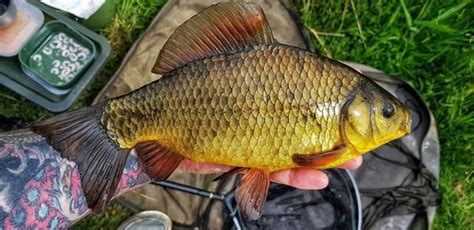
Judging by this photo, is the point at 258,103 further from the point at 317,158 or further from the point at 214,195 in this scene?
the point at 214,195

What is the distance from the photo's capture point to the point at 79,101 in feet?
8.96

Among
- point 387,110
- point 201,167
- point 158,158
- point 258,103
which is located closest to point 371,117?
point 387,110

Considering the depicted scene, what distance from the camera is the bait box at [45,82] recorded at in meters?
2.55

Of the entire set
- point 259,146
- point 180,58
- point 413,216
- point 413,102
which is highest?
point 180,58

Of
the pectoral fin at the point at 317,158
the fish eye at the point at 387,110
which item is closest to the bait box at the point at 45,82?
the pectoral fin at the point at 317,158

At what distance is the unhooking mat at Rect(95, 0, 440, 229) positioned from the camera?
2641 mm

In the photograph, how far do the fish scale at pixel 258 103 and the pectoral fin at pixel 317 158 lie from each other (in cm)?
1

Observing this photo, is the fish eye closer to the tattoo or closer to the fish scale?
the fish scale

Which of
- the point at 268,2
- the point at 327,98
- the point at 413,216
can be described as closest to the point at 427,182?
the point at 413,216

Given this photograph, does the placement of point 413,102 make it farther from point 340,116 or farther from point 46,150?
point 46,150

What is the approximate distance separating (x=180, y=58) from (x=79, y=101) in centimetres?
105

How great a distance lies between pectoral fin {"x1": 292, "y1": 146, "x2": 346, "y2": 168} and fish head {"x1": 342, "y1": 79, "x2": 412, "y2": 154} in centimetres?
4

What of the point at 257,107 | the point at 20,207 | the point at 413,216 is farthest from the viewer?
the point at 413,216

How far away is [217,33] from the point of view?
177cm
